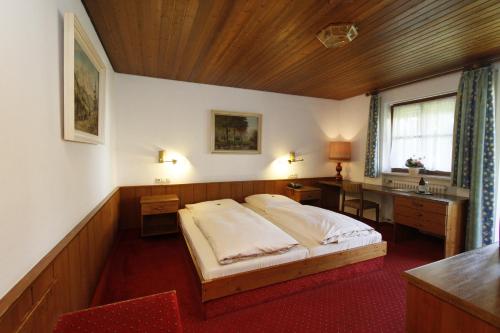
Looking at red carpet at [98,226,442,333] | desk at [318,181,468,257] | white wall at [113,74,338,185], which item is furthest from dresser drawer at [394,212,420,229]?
white wall at [113,74,338,185]

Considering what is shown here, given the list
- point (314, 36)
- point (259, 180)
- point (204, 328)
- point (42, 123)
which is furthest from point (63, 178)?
point (259, 180)

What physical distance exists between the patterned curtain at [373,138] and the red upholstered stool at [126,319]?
4.25 metres

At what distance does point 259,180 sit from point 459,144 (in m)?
3.03

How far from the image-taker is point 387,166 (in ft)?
13.9

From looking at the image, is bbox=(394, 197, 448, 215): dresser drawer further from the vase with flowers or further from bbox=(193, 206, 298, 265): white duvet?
bbox=(193, 206, 298, 265): white duvet

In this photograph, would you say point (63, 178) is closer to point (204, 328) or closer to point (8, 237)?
point (8, 237)

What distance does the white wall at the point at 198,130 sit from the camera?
11.6ft

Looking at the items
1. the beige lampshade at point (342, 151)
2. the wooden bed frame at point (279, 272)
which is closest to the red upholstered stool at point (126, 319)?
the wooden bed frame at point (279, 272)

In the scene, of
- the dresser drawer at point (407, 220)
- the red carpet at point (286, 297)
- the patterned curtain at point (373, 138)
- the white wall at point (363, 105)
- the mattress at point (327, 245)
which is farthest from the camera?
the patterned curtain at point (373, 138)

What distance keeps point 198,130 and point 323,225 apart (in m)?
2.59

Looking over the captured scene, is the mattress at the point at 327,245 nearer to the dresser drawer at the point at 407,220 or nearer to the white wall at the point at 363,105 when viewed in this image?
the dresser drawer at the point at 407,220

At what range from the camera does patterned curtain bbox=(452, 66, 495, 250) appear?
2773 millimetres

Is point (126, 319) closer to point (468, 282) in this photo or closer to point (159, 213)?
point (468, 282)

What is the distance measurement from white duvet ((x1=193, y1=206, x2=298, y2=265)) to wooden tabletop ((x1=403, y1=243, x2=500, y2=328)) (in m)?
1.13
